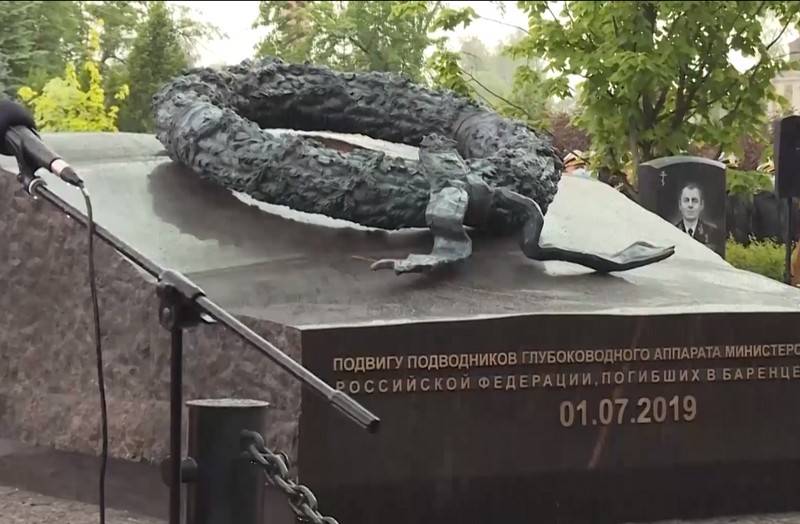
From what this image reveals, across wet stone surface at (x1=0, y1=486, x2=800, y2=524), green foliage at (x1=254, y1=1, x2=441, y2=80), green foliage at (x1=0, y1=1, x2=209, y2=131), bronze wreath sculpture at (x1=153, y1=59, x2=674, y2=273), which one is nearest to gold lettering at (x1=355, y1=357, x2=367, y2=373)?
bronze wreath sculpture at (x1=153, y1=59, x2=674, y2=273)

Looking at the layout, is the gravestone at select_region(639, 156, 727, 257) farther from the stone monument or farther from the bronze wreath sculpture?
the stone monument

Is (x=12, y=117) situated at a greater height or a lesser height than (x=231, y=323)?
greater

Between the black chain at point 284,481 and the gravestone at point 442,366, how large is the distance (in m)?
1.20

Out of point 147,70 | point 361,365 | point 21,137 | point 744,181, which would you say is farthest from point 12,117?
point 147,70

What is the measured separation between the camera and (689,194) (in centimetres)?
1238

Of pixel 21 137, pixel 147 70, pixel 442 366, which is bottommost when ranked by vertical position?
pixel 442 366

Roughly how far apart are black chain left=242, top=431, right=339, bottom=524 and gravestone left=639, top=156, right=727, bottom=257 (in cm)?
1027

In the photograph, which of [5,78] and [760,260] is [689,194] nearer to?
[760,260]

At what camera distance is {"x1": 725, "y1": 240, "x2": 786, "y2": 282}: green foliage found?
41.9ft

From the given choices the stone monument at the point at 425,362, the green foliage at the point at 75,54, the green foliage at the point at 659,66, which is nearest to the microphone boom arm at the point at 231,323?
the stone monument at the point at 425,362

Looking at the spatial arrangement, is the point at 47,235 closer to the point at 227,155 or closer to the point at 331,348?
the point at 227,155

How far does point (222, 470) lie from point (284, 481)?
0.19 meters

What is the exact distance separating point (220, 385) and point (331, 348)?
468 mm

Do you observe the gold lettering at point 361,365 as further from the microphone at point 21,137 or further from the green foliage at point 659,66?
the green foliage at point 659,66
